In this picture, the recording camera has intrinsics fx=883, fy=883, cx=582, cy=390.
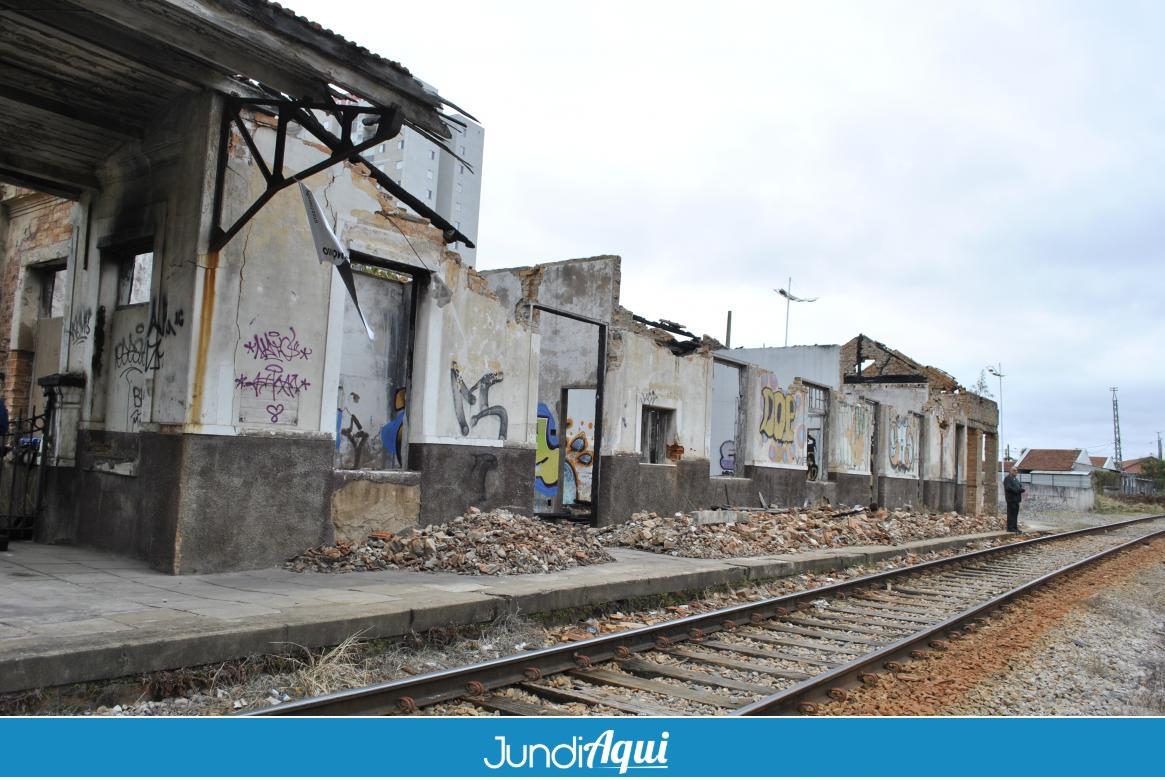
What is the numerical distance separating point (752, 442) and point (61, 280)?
1267 centimetres

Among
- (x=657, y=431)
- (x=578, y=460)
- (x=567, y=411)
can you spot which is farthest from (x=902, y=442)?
(x=657, y=431)

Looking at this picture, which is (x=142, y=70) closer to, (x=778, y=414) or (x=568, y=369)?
(x=568, y=369)

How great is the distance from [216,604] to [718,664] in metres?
3.83

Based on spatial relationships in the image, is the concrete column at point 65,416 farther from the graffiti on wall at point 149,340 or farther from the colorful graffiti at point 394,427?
the colorful graffiti at point 394,427

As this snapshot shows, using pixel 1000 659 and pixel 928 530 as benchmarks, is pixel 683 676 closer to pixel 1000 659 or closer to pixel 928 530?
pixel 1000 659

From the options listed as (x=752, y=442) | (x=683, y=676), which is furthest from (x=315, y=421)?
(x=752, y=442)

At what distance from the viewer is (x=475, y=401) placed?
11.3 meters

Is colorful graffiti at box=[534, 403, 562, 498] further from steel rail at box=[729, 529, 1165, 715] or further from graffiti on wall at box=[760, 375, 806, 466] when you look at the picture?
steel rail at box=[729, 529, 1165, 715]

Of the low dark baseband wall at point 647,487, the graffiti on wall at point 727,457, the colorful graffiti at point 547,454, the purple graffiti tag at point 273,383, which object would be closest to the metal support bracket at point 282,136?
the purple graffiti tag at point 273,383

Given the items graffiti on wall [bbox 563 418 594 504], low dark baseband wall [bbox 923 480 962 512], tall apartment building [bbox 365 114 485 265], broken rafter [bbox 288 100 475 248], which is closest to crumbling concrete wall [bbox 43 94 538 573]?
broken rafter [bbox 288 100 475 248]

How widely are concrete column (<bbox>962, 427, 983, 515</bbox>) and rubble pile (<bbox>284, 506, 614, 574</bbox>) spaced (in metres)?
25.7

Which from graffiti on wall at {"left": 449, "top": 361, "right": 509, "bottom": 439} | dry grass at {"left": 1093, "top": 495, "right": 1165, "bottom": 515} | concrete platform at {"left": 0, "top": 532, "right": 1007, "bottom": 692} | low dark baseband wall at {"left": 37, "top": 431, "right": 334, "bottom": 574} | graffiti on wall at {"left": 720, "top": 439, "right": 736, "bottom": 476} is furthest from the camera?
dry grass at {"left": 1093, "top": 495, "right": 1165, "bottom": 515}

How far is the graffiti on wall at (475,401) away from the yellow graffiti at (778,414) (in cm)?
855

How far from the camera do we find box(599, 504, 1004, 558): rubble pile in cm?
1238
